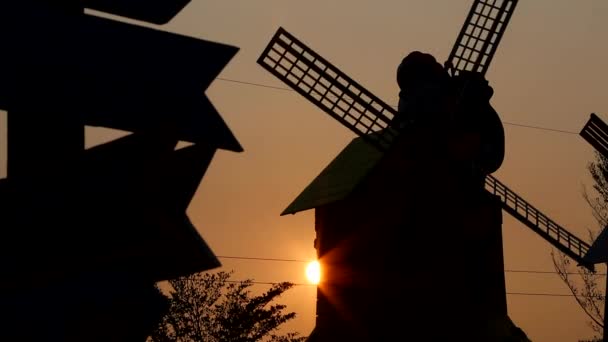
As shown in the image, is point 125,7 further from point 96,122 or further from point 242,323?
point 242,323

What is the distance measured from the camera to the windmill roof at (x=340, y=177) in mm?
16125

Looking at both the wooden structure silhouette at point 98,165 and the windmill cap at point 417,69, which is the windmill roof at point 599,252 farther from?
the wooden structure silhouette at point 98,165

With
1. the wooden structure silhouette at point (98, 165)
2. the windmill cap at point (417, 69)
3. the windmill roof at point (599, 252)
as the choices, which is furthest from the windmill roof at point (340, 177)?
the wooden structure silhouette at point (98, 165)

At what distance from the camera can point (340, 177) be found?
57.5 feet

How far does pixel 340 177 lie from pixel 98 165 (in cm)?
1573

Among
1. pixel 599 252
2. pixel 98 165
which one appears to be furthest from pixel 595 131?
pixel 98 165

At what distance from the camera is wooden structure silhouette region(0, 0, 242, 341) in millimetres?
1820

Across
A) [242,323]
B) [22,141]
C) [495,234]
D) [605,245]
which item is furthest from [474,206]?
[22,141]

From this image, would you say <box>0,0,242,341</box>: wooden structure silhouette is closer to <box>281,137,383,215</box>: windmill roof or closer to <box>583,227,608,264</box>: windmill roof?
<box>281,137,383,215</box>: windmill roof

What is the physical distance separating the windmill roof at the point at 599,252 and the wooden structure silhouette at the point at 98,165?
16925 mm

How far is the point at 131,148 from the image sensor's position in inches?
72.2

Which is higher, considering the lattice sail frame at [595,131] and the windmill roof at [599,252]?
the lattice sail frame at [595,131]

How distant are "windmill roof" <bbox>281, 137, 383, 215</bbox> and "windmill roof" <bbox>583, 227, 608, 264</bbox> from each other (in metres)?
4.82

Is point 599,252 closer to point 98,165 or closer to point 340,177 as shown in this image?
point 340,177
